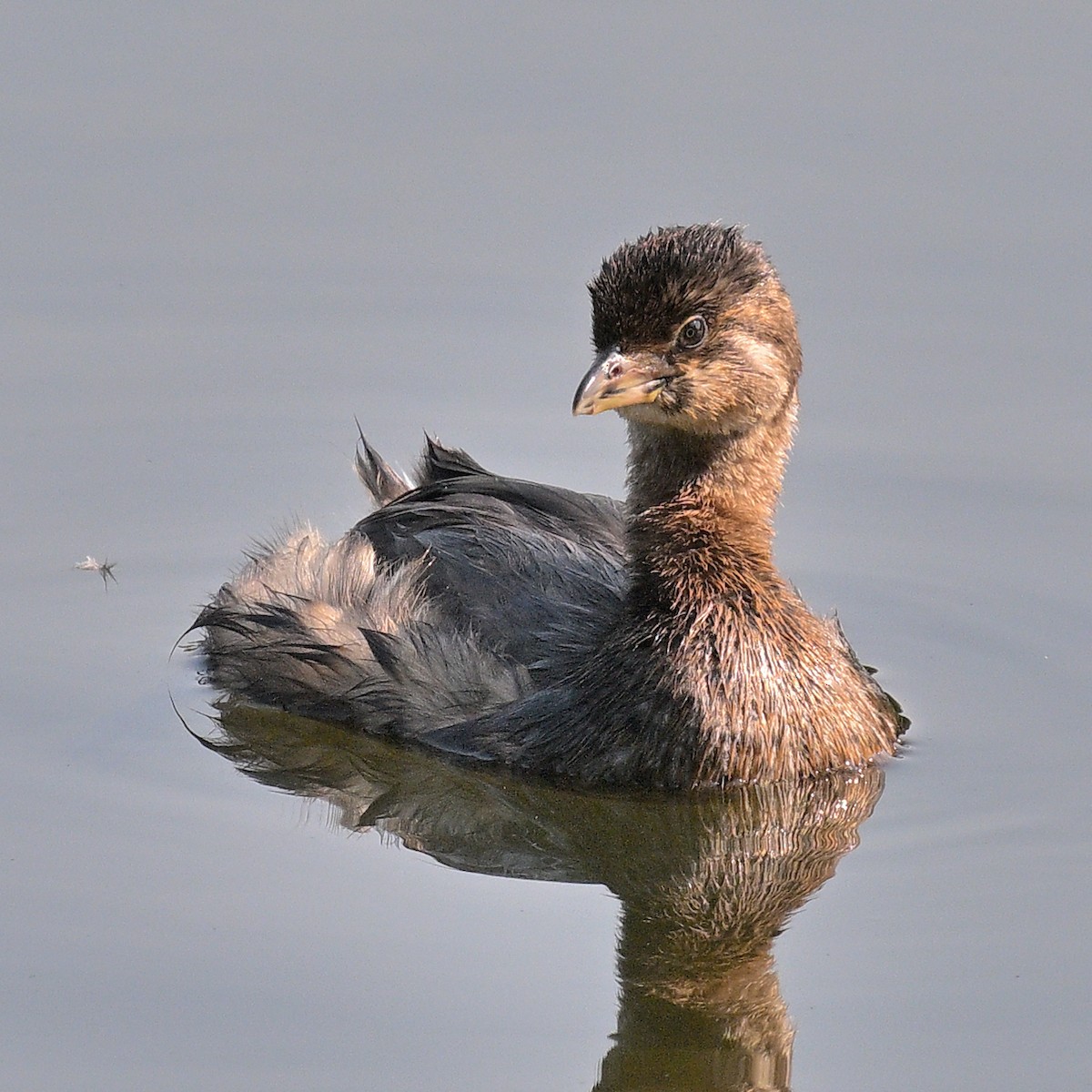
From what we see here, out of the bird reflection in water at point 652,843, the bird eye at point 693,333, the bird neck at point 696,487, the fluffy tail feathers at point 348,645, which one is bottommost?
the bird reflection in water at point 652,843

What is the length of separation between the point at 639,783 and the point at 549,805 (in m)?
0.33

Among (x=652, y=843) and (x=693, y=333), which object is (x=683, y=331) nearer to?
(x=693, y=333)

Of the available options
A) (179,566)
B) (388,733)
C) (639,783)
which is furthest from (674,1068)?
(179,566)

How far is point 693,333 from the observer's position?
8.79 m

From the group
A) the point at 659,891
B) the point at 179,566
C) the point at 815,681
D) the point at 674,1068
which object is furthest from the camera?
the point at 179,566

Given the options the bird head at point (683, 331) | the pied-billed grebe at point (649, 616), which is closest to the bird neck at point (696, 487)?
the pied-billed grebe at point (649, 616)

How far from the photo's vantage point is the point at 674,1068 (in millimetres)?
7434

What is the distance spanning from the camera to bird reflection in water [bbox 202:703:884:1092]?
7.77m

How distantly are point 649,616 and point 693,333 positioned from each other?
1062 mm

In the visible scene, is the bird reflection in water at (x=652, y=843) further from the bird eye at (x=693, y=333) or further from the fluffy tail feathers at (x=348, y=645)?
the bird eye at (x=693, y=333)

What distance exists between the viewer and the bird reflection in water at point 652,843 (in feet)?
25.5

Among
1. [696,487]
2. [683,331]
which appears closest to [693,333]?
[683,331]

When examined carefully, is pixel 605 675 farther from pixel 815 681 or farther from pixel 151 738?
pixel 151 738

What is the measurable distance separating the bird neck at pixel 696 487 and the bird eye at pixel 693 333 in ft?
1.21
